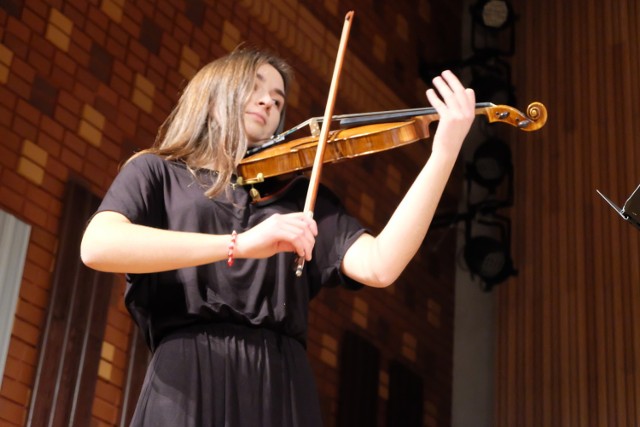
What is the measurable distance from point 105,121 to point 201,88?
77.6 inches

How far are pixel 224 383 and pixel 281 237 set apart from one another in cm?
31

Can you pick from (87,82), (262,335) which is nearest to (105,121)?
(87,82)

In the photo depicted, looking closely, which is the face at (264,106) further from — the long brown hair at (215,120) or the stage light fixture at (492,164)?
the stage light fixture at (492,164)

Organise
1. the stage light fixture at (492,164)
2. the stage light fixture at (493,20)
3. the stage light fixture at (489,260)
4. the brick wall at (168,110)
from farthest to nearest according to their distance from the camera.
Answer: the stage light fixture at (493,20)
the stage light fixture at (492,164)
the stage light fixture at (489,260)
the brick wall at (168,110)

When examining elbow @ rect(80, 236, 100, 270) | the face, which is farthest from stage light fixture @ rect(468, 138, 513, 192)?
elbow @ rect(80, 236, 100, 270)

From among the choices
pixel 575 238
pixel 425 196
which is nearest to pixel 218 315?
pixel 425 196

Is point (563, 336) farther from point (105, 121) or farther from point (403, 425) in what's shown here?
point (105, 121)

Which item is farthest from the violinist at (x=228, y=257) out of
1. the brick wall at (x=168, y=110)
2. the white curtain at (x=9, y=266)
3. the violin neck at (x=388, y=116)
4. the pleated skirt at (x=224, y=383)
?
the brick wall at (x=168, y=110)

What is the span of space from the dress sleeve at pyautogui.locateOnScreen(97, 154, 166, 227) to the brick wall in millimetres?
1694

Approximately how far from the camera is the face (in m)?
2.20

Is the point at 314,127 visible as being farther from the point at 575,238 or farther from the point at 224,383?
the point at 575,238

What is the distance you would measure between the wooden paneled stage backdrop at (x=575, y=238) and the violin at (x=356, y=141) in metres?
3.51

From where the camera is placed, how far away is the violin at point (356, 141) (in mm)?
2082

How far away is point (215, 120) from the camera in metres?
2.19
